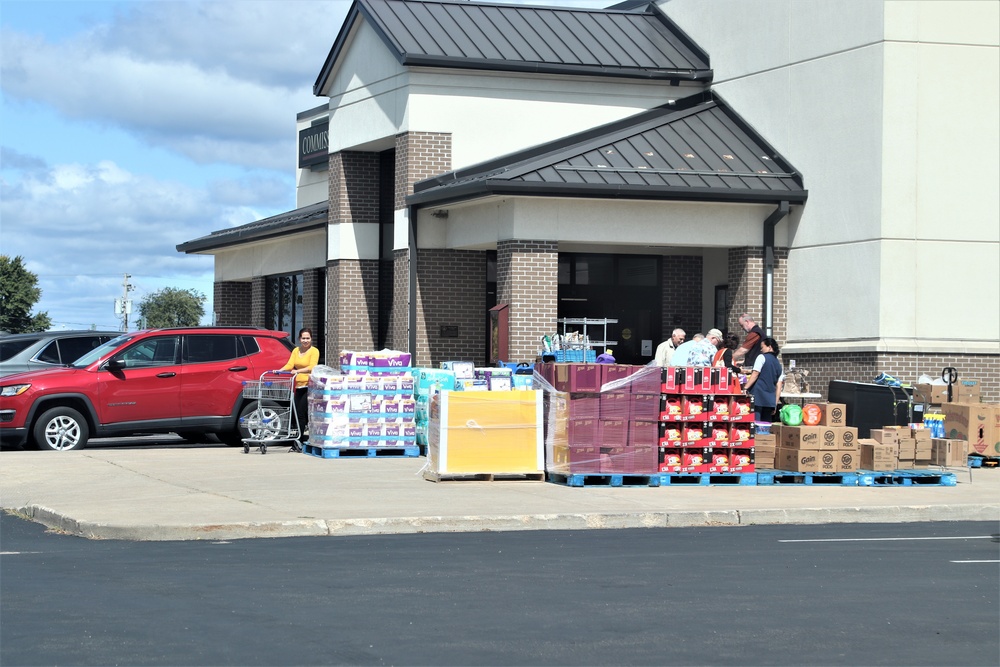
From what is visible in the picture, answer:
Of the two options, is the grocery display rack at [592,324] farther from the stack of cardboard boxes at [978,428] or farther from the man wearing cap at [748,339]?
the stack of cardboard boxes at [978,428]

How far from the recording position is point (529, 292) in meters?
23.6

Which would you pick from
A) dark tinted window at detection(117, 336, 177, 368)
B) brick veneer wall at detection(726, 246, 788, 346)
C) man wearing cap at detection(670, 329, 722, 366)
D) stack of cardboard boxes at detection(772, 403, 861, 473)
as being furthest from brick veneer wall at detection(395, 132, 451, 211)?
stack of cardboard boxes at detection(772, 403, 861, 473)

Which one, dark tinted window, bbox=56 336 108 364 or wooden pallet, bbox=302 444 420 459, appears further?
dark tinted window, bbox=56 336 108 364

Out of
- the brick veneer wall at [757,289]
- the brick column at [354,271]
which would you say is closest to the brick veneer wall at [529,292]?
the brick veneer wall at [757,289]

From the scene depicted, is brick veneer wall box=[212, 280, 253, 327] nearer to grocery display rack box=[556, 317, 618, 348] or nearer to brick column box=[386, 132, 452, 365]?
brick column box=[386, 132, 452, 365]

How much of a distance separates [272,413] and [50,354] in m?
4.75

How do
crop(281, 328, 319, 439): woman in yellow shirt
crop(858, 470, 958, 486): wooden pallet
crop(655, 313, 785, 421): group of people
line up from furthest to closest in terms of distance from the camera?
crop(281, 328, 319, 439): woman in yellow shirt < crop(655, 313, 785, 421): group of people < crop(858, 470, 958, 486): wooden pallet

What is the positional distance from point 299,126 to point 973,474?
27.0m

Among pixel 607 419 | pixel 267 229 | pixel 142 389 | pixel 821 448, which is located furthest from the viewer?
pixel 267 229

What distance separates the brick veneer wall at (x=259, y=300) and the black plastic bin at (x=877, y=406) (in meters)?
21.1

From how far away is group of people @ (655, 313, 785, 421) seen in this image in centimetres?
1845

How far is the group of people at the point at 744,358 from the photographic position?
18453mm

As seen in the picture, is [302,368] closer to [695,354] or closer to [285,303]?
[695,354]

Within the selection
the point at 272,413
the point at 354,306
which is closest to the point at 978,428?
the point at 272,413
